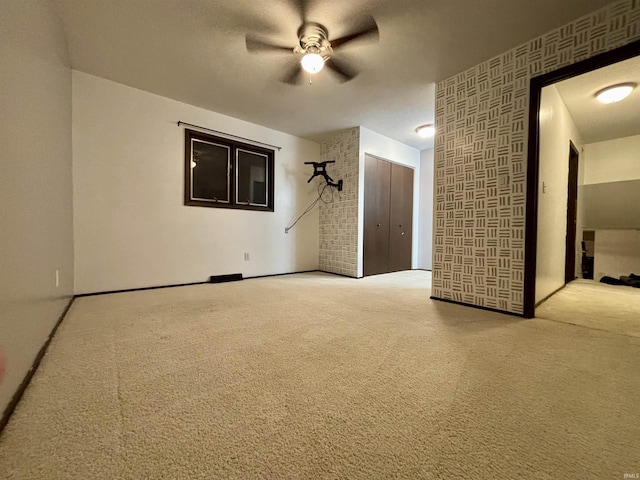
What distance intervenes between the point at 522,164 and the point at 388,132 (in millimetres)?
2492

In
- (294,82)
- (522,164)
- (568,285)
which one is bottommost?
(568,285)

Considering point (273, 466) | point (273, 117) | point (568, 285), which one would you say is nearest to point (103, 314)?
point (273, 466)

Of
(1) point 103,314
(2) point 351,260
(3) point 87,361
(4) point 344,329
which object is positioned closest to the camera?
(3) point 87,361

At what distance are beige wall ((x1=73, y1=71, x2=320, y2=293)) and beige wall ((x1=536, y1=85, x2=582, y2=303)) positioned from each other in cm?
345

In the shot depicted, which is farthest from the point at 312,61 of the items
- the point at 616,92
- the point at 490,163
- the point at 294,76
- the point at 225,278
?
the point at 616,92

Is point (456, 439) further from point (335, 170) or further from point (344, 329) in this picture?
point (335, 170)

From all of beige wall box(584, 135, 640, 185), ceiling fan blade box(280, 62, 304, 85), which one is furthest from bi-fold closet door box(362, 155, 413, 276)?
beige wall box(584, 135, 640, 185)

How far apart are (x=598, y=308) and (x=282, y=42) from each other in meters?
3.84

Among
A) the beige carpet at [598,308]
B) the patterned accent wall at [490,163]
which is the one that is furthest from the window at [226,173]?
the beige carpet at [598,308]

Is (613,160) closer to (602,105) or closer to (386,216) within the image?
(602,105)

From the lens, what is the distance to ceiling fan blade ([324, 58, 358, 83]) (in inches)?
94.0

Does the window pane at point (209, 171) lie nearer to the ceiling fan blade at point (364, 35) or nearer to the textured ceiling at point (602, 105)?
the ceiling fan blade at point (364, 35)

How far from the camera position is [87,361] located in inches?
52.1

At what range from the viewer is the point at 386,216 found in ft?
15.1
